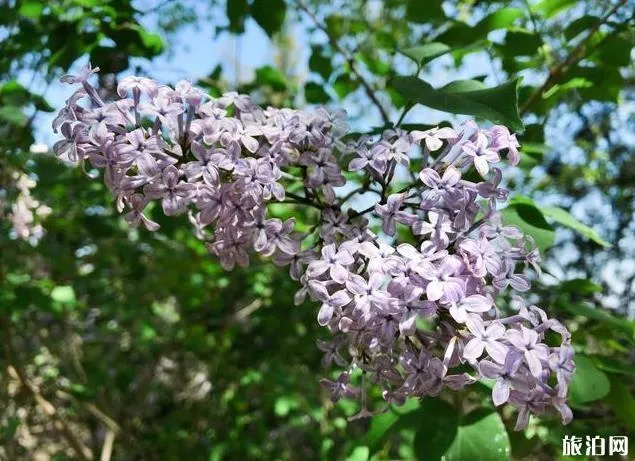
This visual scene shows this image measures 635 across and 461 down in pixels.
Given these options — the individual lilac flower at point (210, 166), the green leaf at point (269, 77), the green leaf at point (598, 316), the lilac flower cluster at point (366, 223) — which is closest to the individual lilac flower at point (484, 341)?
the lilac flower cluster at point (366, 223)

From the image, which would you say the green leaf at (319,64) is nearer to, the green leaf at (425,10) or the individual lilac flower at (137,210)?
the green leaf at (425,10)

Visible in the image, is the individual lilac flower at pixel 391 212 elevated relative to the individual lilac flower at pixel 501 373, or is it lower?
elevated

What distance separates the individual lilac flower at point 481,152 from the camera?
3.47 feet

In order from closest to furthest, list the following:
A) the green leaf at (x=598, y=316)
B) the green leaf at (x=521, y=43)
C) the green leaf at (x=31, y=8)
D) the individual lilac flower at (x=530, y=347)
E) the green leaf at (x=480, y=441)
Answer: the individual lilac flower at (x=530, y=347) → the green leaf at (x=480, y=441) → the green leaf at (x=598, y=316) → the green leaf at (x=521, y=43) → the green leaf at (x=31, y=8)

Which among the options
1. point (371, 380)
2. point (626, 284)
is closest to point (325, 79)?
point (371, 380)

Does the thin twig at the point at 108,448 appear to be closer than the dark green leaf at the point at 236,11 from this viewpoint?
No

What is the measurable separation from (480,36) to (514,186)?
175 cm

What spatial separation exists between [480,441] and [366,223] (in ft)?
1.79

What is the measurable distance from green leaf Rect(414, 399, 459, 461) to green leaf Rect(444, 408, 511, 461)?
0.05ft

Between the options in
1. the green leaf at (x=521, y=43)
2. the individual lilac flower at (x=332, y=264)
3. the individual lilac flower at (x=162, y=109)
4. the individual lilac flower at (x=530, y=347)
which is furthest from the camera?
the green leaf at (x=521, y=43)

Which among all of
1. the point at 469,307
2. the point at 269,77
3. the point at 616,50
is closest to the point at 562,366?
the point at 469,307

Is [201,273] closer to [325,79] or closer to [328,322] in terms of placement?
[325,79]

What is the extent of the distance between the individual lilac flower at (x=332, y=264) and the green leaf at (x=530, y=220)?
0.44 m

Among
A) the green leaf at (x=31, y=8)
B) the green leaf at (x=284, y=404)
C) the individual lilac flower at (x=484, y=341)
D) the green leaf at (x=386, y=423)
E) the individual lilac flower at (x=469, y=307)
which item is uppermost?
the green leaf at (x=31, y=8)
